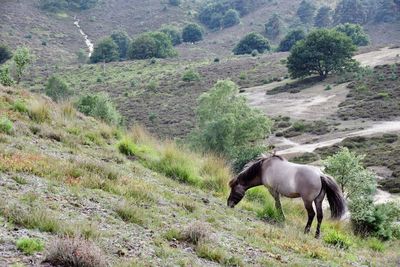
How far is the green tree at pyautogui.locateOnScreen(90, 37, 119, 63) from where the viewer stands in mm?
102812

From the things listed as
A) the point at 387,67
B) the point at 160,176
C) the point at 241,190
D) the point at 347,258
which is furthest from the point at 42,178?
the point at 387,67

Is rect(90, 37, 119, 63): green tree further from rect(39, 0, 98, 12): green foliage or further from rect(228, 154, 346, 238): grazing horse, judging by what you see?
rect(228, 154, 346, 238): grazing horse

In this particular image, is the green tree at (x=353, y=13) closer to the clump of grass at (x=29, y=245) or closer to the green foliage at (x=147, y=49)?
the green foliage at (x=147, y=49)

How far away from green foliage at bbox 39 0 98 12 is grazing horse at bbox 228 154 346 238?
132 m

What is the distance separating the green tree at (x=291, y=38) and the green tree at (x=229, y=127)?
78.7m

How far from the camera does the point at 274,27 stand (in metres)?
131

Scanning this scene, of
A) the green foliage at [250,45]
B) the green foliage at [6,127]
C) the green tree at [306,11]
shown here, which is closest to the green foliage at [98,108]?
the green foliage at [6,127]

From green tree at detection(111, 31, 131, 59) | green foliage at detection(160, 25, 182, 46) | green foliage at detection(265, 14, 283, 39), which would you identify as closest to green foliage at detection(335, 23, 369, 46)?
green foliage at detection(265, 14, 283, 39)

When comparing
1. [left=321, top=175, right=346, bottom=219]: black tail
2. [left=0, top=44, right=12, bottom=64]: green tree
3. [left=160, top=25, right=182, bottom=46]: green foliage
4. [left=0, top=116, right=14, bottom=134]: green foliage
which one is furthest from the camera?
[left=160, top=25, right=182, bottom=46]: green foliage

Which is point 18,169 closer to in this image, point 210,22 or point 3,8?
point 3,8

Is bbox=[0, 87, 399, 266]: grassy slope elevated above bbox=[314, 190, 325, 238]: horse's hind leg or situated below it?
above

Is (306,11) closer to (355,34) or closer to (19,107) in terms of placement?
(355,34)

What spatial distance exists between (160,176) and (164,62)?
8474 centimetres

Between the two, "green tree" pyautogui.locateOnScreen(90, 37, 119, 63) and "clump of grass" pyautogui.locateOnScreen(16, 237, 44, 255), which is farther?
"green tree" pyautogui.locateOnScreen(90, 37, 119, 63)
